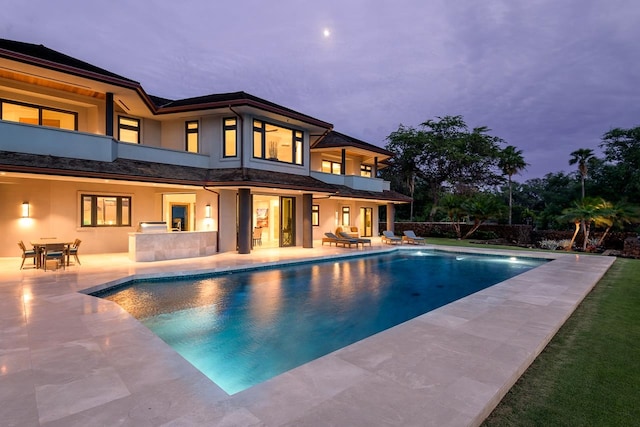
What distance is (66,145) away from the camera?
1218 centimetres

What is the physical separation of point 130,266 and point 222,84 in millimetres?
126796

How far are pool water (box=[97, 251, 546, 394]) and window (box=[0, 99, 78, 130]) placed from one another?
9642 millimetres

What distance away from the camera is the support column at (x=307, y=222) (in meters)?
18.3

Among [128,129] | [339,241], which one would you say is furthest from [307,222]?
[128,129]

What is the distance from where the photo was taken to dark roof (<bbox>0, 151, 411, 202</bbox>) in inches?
417

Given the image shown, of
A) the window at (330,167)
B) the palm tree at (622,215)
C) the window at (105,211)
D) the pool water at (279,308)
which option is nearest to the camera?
the pool water at (279,308)

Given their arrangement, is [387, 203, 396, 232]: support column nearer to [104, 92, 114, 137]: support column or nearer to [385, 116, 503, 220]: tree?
[385, 116, 503, 220]: tree

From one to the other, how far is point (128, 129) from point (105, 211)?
4.35m

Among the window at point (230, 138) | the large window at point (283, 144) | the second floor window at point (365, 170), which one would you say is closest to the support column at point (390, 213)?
the second floor window at point (365, 170)

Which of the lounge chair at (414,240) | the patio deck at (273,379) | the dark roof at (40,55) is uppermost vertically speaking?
the dark roof at (40,55)

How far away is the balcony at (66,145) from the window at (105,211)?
232 cm

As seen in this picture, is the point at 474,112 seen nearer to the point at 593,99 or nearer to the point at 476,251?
the point at 593,99

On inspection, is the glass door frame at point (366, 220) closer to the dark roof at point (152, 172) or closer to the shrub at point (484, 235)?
the shrub at point (484, 235)

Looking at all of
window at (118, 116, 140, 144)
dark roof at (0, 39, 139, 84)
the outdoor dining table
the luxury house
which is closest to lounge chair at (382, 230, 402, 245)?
the luxury house
